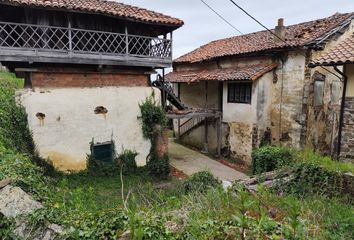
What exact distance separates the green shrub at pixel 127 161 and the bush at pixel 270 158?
15.8 feet

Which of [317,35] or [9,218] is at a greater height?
[317,35]

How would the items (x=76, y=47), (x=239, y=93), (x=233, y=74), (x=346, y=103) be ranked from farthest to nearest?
(x=239, y=93), (x=233, y=74), (x=76, y=47), (x=346, y=103)

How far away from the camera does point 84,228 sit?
12.1ft

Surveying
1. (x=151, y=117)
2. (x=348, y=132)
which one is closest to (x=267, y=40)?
(x=348, y=132)

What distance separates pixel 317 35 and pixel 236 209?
1088cm

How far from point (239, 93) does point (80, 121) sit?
823cm

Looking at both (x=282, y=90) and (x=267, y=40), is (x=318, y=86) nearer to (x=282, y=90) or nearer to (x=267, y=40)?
(x=282, y=90)

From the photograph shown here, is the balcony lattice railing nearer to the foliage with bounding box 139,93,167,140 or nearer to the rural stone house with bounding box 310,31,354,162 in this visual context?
the foliage with bounding box 139,93,167,140

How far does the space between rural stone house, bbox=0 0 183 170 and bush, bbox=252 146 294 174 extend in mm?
4524

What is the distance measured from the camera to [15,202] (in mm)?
4312

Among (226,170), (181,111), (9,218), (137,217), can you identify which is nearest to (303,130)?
(226,170)

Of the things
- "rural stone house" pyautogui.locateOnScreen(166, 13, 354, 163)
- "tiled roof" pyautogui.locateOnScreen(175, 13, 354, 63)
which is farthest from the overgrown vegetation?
"tiled roof" pyautogui.locateOnScreen(175, 13, 354, 63)

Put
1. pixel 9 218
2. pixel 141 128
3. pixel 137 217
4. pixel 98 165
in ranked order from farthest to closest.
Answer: pixel 141 128 < pixel 98 165 < pixel 9 218 < pixel 137 217

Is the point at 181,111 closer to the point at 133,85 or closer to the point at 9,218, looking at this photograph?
the point at 133,85
